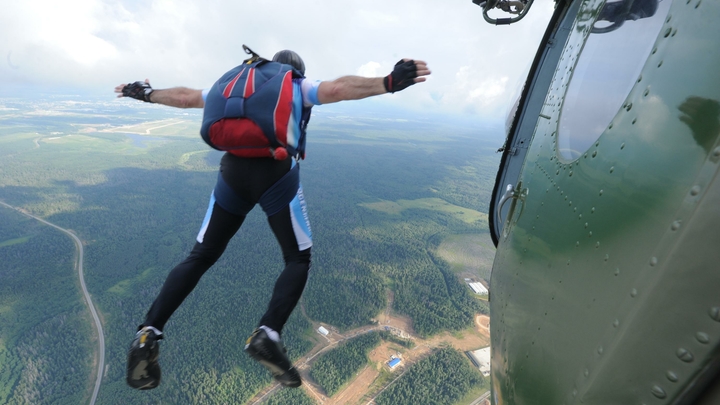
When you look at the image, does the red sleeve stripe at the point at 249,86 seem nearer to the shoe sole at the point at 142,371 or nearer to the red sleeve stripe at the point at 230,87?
the red sleeve stripe at the point at 230,87

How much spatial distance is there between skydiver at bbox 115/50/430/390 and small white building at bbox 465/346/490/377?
32062 mm

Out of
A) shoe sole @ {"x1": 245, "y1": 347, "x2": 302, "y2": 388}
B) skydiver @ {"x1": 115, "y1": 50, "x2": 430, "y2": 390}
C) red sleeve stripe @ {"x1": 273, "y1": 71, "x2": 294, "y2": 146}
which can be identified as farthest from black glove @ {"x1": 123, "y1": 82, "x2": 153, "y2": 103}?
shoe sole @ {"x1": 245, "y1": 347, "x2": 302, "y2": 388}

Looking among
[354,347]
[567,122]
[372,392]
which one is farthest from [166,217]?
[567,122]

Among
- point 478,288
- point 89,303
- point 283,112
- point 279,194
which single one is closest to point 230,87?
point 283,112

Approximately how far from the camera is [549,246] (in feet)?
4.42

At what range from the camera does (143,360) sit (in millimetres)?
1957

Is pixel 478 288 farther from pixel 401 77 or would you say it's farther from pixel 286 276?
pixel 401 77

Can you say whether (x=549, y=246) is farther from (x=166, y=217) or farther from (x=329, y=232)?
(x=166, y=217)

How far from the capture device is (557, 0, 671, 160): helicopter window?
119cm

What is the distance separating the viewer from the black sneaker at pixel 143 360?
195 cm

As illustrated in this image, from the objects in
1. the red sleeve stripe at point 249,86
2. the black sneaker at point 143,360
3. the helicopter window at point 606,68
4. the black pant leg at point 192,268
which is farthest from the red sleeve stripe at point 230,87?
the helicopter window at point 606,68

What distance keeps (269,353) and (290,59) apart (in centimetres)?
188

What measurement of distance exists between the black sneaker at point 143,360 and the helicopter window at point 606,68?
8.00 feet

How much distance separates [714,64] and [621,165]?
0.29 m
